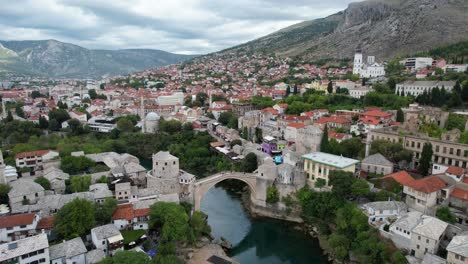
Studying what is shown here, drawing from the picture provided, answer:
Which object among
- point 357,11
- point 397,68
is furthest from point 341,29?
point 397,68

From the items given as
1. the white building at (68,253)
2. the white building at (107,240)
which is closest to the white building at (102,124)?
the white building at (107,240)

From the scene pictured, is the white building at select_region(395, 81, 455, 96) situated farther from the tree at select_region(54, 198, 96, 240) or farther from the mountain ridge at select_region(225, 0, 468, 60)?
the tree at select_region(54, 198, 96, 240)

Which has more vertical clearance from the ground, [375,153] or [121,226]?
[375,153]

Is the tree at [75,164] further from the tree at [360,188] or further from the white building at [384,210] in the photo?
the white building at [384,210]

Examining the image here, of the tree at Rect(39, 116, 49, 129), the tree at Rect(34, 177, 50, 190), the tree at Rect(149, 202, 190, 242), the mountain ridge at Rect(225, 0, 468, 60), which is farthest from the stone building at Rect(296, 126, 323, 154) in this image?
the mountain ridge at Rect(225, 0, 468, 60)

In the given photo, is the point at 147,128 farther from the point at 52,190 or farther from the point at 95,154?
the point at 52,190

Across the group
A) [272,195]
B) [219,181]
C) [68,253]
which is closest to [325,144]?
[272,195]
